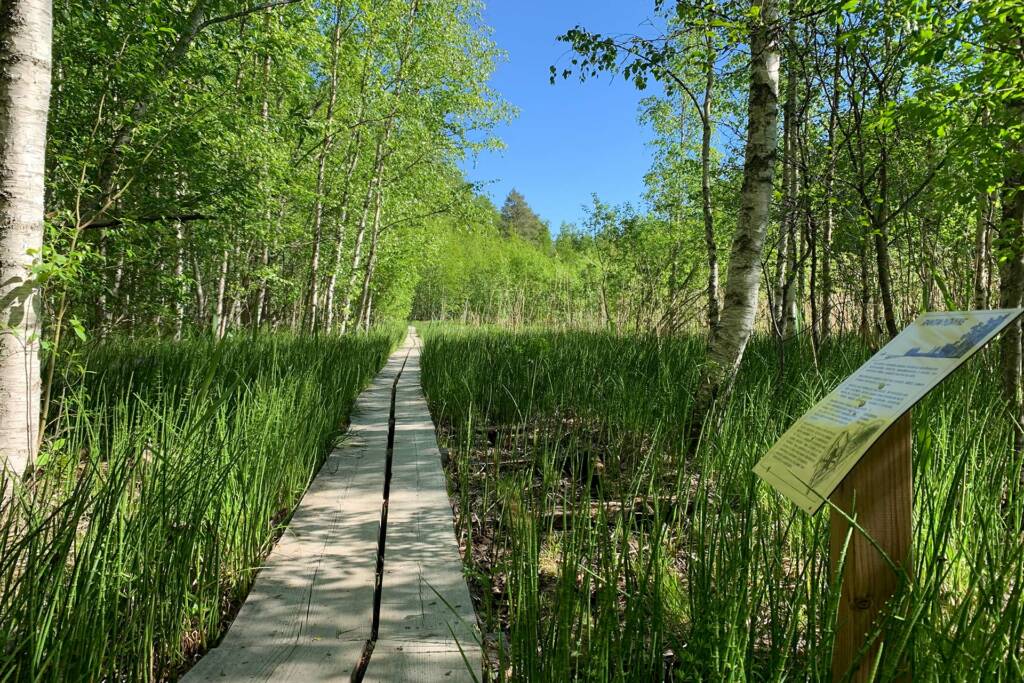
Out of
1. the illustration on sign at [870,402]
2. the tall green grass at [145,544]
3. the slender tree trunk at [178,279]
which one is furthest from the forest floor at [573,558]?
the slender tree trunk at [178,279]

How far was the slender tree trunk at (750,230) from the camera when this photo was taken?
2807 mm

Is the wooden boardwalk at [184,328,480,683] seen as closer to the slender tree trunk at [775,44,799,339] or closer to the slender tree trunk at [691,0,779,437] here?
the slender tree trunk at [691,0,779,437]

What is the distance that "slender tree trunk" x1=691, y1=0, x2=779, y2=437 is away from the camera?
9.21 ft

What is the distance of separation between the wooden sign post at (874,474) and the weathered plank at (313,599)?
1060 millimetres

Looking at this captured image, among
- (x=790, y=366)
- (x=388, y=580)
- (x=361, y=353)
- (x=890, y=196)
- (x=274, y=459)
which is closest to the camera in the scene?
(x=388, y=580)

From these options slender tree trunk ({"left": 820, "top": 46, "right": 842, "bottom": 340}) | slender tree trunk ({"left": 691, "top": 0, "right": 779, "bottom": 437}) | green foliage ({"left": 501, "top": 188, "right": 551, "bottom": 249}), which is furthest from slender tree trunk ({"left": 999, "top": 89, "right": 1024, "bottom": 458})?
green foliage ({"left": 501, "top": 188, "right": 551, "bottom": 249})

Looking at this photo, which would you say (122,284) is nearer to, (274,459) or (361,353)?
(361,353)

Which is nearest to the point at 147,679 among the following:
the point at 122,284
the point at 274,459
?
the point at 274,459

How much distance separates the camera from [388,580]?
5.24 ft

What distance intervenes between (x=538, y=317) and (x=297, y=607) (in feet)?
45.6

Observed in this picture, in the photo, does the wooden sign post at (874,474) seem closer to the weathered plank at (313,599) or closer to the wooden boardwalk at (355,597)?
the wooden boardwalk at (355,597)

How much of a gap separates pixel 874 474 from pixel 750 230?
238 centimetres

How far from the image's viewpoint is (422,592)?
5.01 ft

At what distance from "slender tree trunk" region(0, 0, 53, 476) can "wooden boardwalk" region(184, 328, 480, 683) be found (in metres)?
1.06
